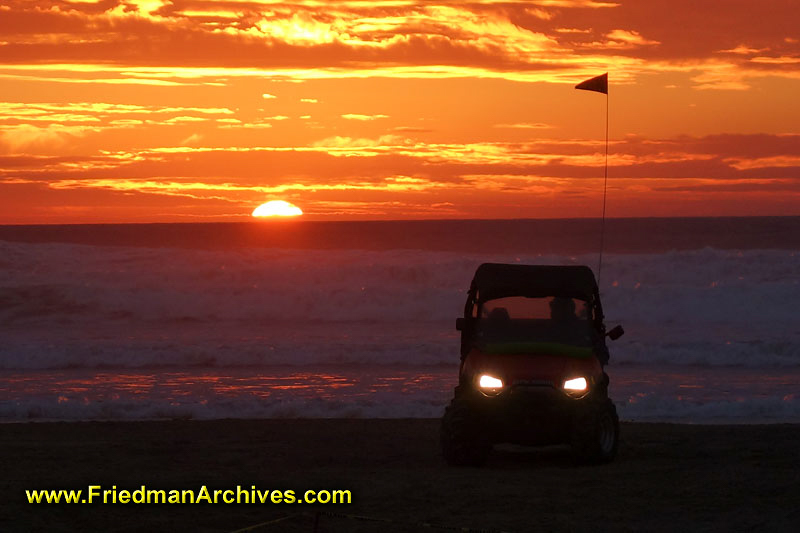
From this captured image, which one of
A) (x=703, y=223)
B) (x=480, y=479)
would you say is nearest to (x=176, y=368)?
(x=480, y=479)

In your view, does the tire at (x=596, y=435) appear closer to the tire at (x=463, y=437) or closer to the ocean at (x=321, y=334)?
the tire at (x=463, y=437)

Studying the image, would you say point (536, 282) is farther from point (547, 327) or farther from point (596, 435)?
point (596, 435)

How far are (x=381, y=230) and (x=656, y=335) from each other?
99.4m

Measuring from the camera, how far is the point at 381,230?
128 meters

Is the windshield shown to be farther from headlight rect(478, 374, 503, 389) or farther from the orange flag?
the orange flag

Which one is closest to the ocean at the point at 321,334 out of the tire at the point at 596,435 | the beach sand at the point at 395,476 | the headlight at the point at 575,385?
the beach sand at the point at 395,476

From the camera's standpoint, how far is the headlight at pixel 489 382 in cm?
1142

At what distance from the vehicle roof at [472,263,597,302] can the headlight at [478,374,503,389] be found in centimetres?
110

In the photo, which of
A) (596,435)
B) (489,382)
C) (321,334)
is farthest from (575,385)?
(321,334)

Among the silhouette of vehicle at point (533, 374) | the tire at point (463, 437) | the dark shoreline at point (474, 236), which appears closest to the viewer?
the silhouette of vehicle at point (533, 374)

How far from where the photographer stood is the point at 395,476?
37.5 feet

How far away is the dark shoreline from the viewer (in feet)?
312

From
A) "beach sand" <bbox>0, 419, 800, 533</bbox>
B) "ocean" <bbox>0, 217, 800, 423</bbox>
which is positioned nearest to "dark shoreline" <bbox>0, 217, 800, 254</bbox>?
"ocean" <bbox>0, 217, 800, 423</bbox>

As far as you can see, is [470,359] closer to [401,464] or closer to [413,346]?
[401,464]
